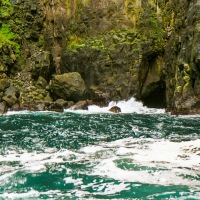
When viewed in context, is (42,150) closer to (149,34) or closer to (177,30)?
(177,30)

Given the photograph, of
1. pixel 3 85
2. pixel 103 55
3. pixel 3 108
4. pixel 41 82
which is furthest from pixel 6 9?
pixel 3 108

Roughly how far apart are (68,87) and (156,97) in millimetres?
11738

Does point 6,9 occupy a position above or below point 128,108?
above

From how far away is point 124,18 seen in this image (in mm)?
48031

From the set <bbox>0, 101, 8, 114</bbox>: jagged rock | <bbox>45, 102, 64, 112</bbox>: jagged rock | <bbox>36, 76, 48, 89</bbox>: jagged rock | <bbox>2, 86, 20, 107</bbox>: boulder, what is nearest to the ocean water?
<bbox>0, 101, 8, 114</bbox>: jagged rock

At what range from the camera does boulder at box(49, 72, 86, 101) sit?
4322 cm

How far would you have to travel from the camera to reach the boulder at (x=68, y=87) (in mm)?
43219

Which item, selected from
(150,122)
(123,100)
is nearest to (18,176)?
(150,122)

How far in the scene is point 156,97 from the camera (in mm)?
46344

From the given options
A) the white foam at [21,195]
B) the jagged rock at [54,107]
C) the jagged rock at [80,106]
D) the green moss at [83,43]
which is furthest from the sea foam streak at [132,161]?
the green moss at [83,43]

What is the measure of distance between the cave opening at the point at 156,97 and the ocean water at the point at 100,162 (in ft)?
65.1

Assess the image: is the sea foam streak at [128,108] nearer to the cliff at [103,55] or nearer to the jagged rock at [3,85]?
the cliff at [103,55]

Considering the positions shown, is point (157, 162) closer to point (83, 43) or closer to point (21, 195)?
point (21, 195)

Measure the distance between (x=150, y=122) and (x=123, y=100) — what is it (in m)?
15.7
